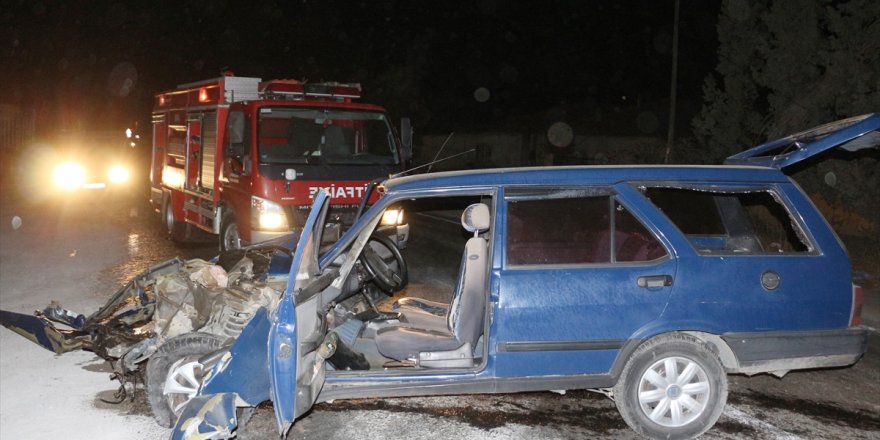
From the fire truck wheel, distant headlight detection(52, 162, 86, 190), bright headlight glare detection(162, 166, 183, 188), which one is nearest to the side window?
the fire truck wheel

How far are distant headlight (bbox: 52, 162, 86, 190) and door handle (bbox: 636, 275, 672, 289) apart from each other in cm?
1995

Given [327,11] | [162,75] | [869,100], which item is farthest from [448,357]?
[162,75]

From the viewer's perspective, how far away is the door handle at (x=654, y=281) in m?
4.27

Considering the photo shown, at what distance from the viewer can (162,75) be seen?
3634 centimetres

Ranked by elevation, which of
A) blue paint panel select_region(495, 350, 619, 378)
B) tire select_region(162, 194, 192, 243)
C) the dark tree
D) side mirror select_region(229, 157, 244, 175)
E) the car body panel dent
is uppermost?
the dark tree

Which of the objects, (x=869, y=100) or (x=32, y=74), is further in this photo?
(x=32, y=74)

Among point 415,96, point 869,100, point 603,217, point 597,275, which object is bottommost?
point 597,275

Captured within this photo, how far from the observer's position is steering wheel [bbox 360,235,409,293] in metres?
5.48

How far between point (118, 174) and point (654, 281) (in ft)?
64.1

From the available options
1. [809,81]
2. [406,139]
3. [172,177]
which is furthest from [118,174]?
[809,81]

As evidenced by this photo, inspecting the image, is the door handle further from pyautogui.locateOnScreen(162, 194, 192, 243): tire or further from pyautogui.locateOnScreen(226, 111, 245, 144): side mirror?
pyautogui.locateOnScreen(162, 194, 192, 243): tire

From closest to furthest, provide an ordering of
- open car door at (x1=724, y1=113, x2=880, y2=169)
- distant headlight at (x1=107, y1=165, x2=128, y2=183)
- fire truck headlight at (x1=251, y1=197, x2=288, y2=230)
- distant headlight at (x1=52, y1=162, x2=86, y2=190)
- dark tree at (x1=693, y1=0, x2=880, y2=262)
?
open car door at (x1=724, y1=113, x2=880, y2=169) → fire truck headlight at (x1=251, y1=197, x2=288, y2=230) → dark tree at (x1=693, y1=0, x2=880, y2=262) → distant headlight at (x1=107, y1=165, x2=128, y2=183) → distant headlight at (x1=52, y1=162, x2=86, y2=190)

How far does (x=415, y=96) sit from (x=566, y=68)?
14933 mm

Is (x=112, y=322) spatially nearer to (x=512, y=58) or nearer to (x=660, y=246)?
(x=660, y=246)
